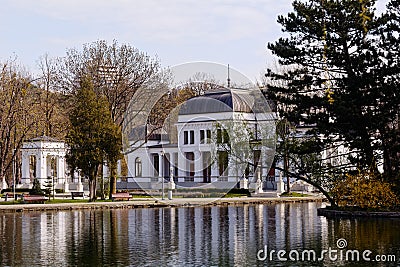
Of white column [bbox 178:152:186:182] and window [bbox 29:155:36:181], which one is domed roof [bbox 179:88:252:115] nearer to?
white column [bbox 178:152:186:182]

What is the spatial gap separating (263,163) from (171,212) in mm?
16504

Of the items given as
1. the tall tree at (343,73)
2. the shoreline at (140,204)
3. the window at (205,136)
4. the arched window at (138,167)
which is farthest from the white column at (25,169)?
the tall tree at (343,73)

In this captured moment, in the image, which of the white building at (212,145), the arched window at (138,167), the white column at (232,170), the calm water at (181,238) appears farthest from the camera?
the arched window at (138,167)

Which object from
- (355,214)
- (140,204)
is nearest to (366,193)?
(355,214)

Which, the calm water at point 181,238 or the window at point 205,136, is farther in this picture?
the window at point 205,136

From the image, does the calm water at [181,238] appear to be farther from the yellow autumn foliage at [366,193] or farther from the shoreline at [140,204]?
the shoreline at [140,204]

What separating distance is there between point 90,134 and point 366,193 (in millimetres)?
17423

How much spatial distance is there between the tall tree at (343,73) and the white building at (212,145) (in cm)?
1024

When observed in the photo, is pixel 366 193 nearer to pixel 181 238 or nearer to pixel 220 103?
pixel 181 238

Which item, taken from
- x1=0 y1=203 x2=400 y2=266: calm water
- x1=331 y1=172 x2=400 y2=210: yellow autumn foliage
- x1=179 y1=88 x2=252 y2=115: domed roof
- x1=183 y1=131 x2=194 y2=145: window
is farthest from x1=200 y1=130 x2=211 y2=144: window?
x1=331 y1=172 x2=400 y2=210: yellow autumn foliage

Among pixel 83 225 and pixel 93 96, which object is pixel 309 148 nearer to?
pixel 83 225

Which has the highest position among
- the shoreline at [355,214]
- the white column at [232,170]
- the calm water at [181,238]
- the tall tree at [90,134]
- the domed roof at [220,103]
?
the domed roof at [220,103]

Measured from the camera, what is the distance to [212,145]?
5647cm

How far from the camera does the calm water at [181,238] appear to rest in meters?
17.9
